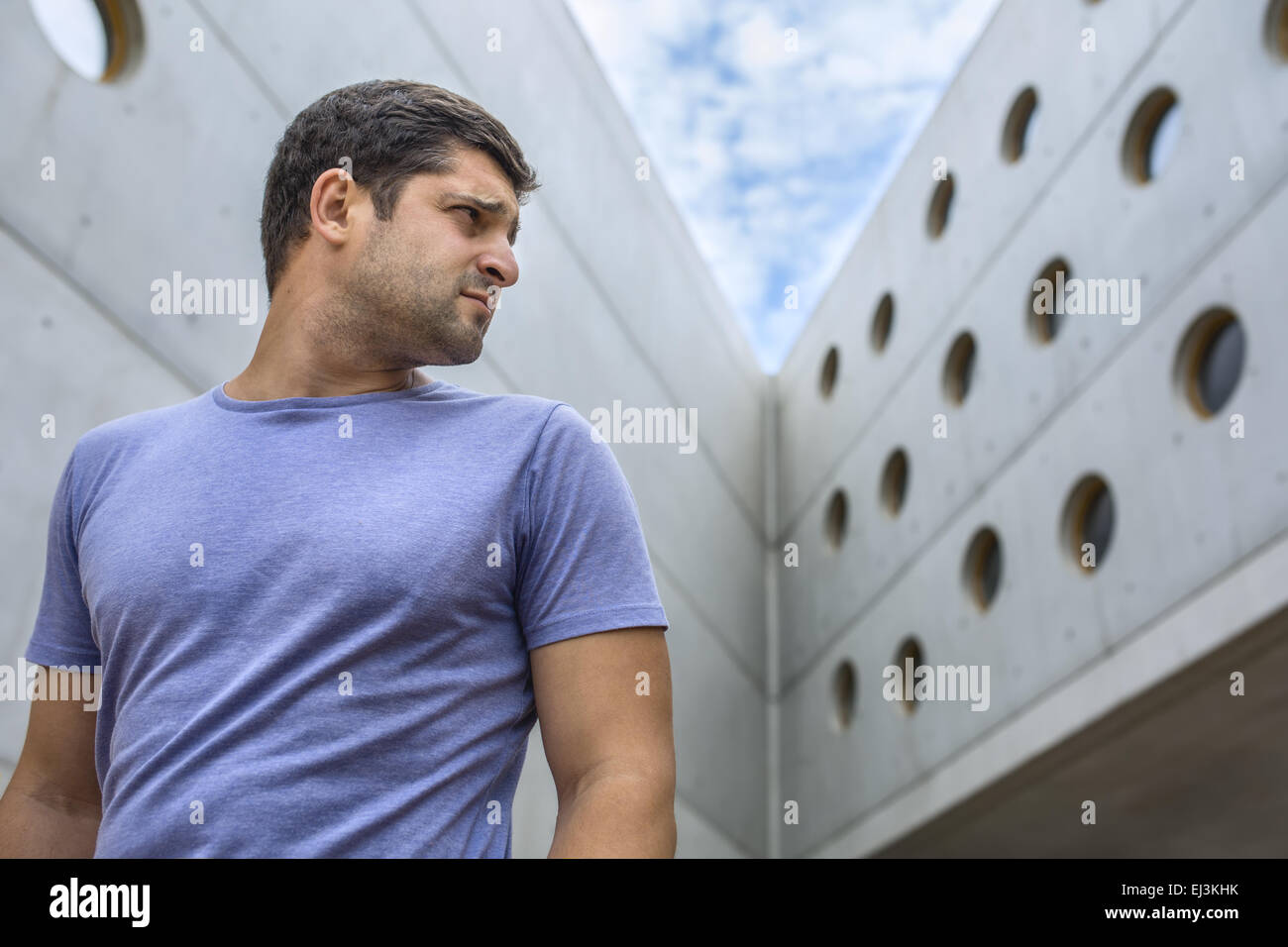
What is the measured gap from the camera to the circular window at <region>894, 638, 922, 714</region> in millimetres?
14969

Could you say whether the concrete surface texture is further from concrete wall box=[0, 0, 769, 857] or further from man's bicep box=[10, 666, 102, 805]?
man's bicep box=[10, 666, 102, 805]

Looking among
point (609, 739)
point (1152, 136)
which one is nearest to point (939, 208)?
point (1152, 136)

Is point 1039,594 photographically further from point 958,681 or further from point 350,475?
point 350,475

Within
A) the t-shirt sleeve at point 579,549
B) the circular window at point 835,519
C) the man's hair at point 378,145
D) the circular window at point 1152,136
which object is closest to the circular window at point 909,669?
the circular window at point 835,519

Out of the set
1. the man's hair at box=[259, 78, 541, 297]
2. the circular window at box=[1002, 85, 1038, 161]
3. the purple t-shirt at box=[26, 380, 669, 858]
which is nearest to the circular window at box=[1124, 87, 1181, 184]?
the circular window at box=[1002, 85, 1038, 161]

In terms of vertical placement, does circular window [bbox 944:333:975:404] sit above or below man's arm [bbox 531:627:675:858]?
above

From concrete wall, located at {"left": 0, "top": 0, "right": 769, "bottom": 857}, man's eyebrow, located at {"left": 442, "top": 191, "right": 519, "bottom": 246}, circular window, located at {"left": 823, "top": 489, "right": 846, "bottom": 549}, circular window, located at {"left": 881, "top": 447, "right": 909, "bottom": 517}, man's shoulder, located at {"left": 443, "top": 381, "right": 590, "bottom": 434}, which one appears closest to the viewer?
man's shoulder, located at {"left": 443, "top": 381, "right": 590, "bottom": 434}

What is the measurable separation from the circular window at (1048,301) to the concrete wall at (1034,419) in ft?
0.43

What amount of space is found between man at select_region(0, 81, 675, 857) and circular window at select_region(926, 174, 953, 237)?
14828 millimetres

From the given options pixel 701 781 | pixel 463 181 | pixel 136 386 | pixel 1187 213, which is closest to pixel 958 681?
pixel 701 781

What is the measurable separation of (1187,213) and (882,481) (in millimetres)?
6588
